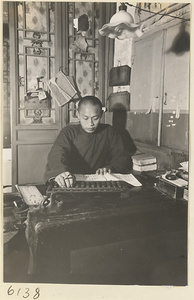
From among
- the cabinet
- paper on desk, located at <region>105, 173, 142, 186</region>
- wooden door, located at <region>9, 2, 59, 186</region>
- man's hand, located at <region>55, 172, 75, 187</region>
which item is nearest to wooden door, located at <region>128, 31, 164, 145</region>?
the cabinet

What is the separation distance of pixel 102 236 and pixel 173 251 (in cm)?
31

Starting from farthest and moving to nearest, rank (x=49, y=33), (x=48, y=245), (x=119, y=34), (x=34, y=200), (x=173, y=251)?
1. (x=49, y=33)
2. (x=119, y=34)
3. (x=173, y=251)
4. (x=34, y=200)
5. (x=48, y=245)

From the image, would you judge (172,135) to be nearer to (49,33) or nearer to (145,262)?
(145,262)

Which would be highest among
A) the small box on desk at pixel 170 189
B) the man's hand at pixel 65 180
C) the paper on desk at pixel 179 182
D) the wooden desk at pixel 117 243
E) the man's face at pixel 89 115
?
the man's face at pixel 89 115

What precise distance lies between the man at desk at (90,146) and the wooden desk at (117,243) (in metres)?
0.37

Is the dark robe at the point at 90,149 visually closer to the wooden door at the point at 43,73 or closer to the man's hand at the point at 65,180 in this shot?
the wooden door at the point at 43,73


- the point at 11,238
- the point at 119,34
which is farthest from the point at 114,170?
the point at 119,34

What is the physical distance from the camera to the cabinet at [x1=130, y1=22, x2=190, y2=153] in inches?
47.4

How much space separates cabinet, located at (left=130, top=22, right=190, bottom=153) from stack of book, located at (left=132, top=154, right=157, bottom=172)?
0.40 feet

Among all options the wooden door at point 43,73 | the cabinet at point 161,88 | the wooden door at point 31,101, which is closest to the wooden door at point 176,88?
the cabinet at point 161,88

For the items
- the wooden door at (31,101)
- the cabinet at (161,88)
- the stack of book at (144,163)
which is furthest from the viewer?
the wooden door at (31,101)

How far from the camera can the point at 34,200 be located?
3.03ft

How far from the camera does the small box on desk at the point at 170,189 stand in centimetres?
100

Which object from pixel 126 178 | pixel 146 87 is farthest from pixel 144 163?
pixel 146 87
